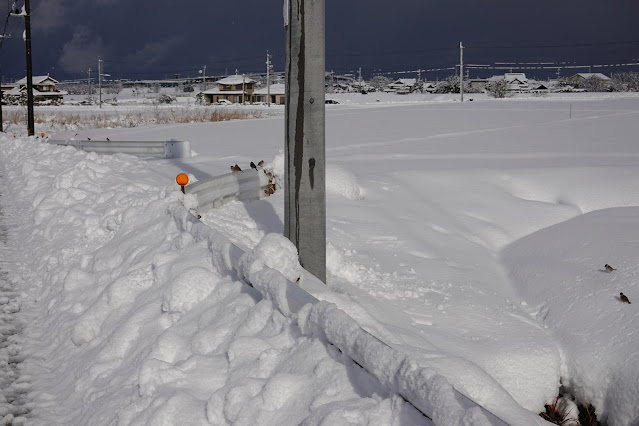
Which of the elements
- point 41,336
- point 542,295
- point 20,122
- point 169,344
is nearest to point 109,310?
point 41,336

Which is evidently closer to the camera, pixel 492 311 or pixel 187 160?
pixel 492 311

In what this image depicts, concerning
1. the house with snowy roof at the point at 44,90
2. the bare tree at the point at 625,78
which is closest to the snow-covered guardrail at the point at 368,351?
the bare tree at the point at 625,78

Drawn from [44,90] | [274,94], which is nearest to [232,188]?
[274,94]

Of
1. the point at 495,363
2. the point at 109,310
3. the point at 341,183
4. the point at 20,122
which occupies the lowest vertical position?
the point at 495,363

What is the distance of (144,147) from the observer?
1995 centimetres

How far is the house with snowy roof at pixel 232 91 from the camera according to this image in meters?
124

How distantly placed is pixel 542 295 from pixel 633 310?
1.10 metres

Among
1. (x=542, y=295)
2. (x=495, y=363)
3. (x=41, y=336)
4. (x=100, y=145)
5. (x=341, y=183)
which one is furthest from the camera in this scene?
(x=100, y=145)

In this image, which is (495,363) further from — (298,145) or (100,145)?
(100,145)

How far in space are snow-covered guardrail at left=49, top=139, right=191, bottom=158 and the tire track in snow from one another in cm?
1160

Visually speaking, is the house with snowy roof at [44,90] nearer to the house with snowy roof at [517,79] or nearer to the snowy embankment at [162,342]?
the house with snowy roof at [517,79]

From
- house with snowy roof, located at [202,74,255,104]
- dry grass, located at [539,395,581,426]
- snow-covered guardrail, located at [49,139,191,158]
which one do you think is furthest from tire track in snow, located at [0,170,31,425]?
house with snowy roof, located at [202,74,255,104]

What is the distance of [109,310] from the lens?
5.75 metres

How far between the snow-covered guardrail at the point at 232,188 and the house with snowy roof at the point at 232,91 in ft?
382
